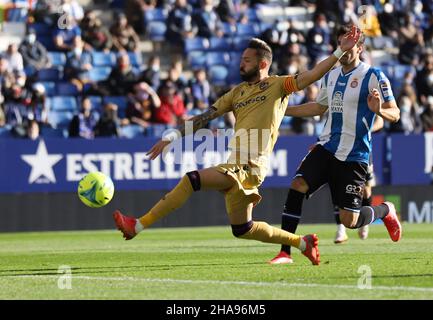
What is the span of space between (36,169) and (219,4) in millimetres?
8421

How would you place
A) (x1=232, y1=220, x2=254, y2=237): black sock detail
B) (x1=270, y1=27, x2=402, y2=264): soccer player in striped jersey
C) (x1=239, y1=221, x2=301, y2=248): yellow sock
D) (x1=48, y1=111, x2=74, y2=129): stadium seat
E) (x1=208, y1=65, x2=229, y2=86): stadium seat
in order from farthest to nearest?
1. (x1=208, y1=65, x2=229, y2=86): stadium seat
2. (x1=48, y1=111, x2=74, y2=129): stadium seat
3. (x1=270, y1=27, x2=402, y2=264): soccer player in striped jersey
4. (x1=239, y1=221, x2=301, y2=248): yellow sock
5. (x1=232, y1=220, x2=254, y2=237): black sock detail

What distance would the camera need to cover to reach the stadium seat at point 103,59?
2431cm

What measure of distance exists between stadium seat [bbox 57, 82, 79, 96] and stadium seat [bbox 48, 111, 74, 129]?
575mm

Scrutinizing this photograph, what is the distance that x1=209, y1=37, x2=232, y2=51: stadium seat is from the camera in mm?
26531

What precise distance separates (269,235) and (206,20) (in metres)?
16.2

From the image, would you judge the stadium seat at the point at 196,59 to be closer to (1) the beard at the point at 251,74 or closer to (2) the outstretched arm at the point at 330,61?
(1) the beard at the point at 251,74

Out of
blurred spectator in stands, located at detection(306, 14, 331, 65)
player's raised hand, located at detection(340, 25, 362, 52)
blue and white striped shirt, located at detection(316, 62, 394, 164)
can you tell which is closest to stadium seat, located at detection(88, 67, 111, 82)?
blurred spectator in stands, located at detection(306, 14, 331, 65)

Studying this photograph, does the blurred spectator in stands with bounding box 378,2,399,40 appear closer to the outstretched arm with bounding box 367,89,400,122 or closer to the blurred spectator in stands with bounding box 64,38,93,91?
the blurred spectator in stands with bounding box 64,38,93,91

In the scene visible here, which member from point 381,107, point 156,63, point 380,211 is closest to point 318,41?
point 156,63

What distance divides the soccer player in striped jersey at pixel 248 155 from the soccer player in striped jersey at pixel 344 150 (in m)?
0.99

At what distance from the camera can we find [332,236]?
57.2 feet

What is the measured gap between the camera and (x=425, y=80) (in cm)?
2705

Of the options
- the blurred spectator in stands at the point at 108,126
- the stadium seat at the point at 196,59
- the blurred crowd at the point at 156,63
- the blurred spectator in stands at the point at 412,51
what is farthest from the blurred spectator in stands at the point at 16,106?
the blurred spectator in stands at the point at 412,51

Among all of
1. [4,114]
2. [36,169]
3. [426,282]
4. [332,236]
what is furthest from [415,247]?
[4,114]
